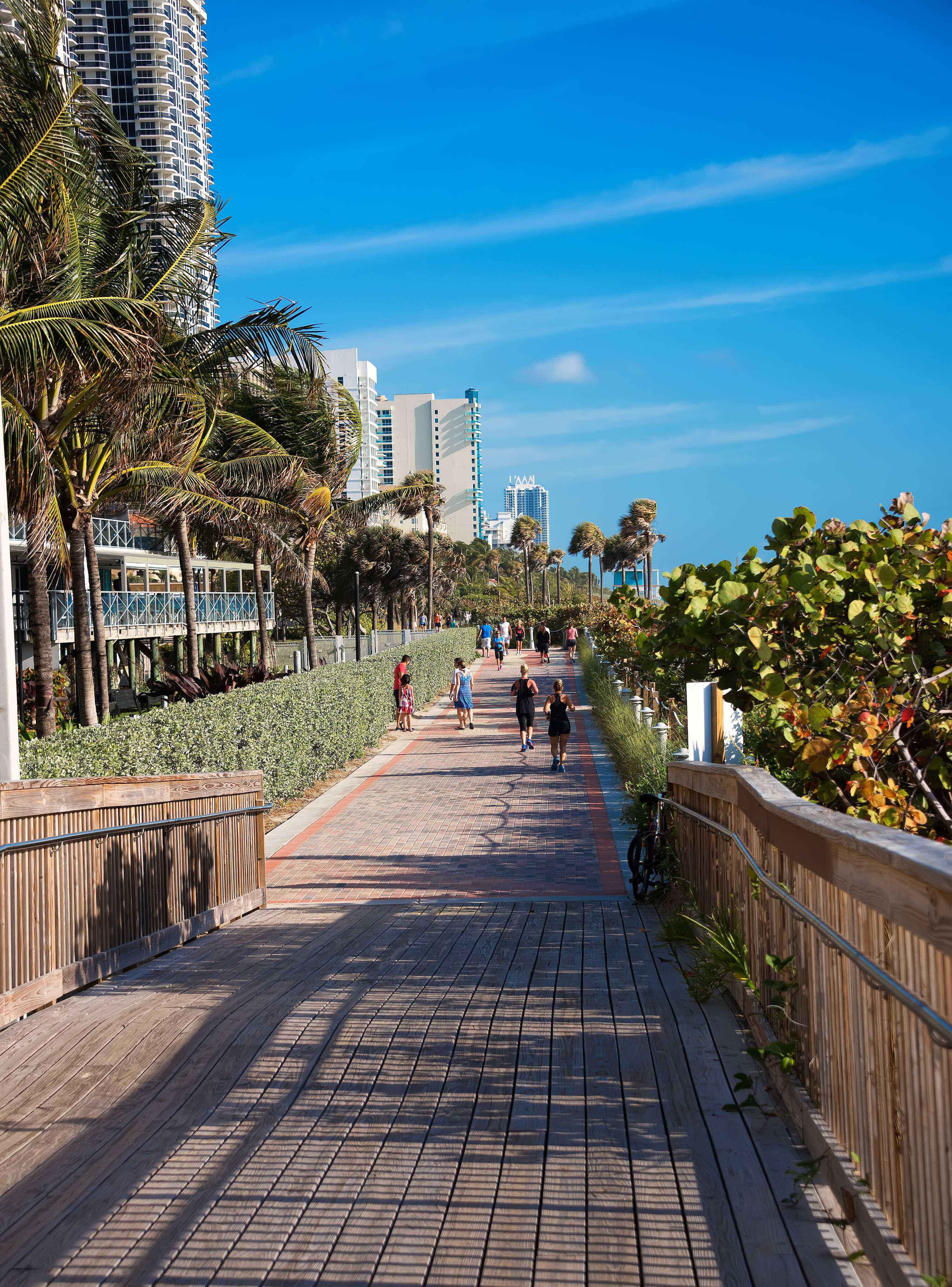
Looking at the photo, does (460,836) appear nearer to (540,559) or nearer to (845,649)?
(845,649)

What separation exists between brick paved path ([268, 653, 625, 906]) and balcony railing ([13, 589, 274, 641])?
7.96 meters

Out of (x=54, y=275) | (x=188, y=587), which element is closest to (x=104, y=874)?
(x=54, y=275)

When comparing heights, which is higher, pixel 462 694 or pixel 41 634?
pixel 41 634

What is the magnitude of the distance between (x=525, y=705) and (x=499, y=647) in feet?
77.7

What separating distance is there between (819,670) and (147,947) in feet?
15.2

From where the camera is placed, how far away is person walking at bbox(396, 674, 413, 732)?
958 inches

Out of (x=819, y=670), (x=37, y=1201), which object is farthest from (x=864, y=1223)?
(x=819, y=670)

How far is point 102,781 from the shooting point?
657 cm

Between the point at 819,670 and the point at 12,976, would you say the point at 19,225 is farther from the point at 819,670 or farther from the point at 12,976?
the point at 819,670

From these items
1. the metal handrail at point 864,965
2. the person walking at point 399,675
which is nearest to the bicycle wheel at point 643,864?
the metal handrail at point 864,965

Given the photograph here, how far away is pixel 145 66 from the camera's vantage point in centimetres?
14312

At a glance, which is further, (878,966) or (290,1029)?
(290,1029)

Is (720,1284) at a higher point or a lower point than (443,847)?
higher

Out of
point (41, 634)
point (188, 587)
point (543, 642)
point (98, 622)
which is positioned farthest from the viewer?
point (543, 642)
